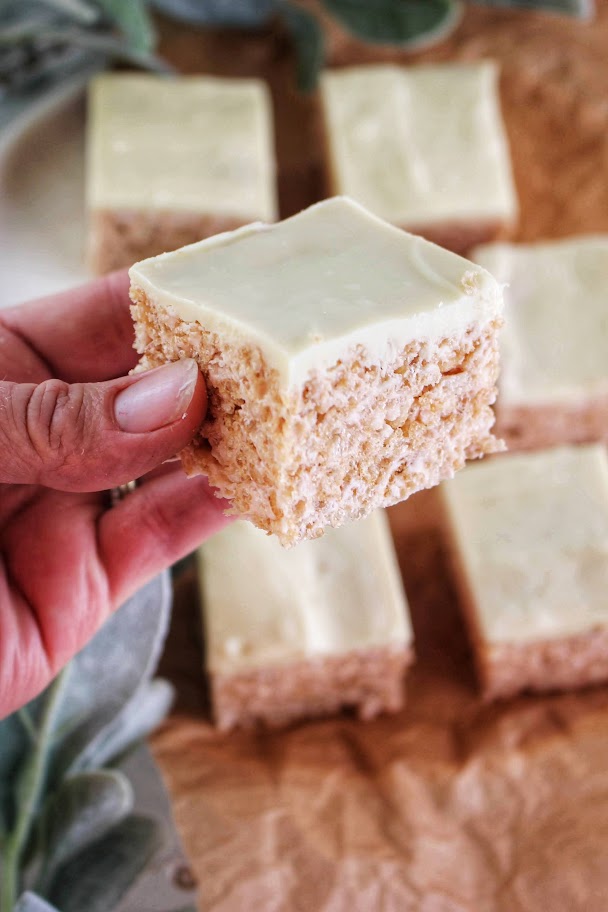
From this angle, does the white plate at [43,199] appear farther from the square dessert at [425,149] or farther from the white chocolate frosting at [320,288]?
the white chocolate frosting at [320,288]

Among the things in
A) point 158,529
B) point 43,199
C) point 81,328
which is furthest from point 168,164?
point 158,529

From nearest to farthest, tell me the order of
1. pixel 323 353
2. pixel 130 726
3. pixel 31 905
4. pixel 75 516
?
1. pixel 323 353
2. pixel 31 905
3. pixel 75 516
4. pixel 130 726

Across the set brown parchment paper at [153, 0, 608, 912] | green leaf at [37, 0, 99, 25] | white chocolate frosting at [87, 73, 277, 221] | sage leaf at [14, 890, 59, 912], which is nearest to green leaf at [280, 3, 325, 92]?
white chocolate frosting at [87, 73, 277, 221]

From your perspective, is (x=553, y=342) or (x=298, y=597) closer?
(x=298, y=597)

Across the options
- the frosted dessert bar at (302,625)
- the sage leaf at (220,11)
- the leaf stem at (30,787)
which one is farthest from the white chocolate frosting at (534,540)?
the sage leaf at (220,11)

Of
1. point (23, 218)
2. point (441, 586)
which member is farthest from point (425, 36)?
point (441, 586)

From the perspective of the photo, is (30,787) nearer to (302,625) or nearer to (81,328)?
(302,625)

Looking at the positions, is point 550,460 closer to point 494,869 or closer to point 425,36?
point 494,869
